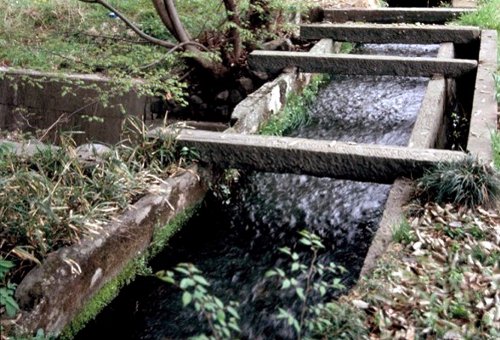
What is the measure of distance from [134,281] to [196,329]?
2.40ft

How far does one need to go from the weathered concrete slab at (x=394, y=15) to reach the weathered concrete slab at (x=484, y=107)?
6.88ft

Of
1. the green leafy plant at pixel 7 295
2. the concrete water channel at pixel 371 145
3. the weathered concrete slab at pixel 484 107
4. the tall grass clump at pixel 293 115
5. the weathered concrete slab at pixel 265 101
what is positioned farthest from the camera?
the tall grass clump at pixel 293 115

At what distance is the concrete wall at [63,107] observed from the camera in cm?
784

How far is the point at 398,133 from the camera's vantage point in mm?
6457

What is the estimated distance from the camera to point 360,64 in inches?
276

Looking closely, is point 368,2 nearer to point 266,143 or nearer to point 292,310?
point 266,143

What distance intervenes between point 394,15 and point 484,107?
466cm

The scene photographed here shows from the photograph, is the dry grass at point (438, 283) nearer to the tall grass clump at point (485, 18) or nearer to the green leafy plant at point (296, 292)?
the green leafy plant at point (296, 292)

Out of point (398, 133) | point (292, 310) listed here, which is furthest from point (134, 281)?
point (398, 133)

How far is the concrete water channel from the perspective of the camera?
426 cm

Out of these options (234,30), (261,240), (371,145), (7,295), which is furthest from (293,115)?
(7,295)

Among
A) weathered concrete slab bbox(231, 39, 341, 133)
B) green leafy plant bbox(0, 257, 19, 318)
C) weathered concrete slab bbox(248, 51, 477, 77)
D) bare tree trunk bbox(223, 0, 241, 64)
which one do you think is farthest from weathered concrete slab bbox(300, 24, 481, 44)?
green leafy plant bbox(0, 257, 19, 318)

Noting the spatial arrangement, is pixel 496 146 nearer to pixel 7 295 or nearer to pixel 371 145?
pixel 371 145

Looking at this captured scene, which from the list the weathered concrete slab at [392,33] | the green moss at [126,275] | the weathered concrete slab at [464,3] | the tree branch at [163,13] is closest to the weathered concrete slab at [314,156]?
the green moss at [126,275]
